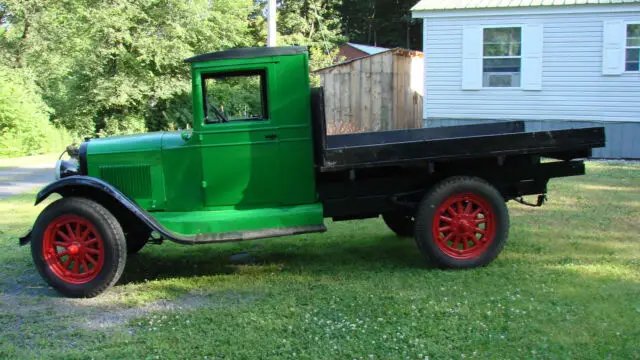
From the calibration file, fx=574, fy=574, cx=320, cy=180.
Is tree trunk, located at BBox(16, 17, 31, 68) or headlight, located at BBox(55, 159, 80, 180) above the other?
tree trunk, located at BBox(16, 17, 31, 68)

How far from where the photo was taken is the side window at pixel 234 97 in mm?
5352

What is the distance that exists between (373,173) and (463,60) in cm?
1108

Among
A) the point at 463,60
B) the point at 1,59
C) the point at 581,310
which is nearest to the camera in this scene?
the point at 581,310

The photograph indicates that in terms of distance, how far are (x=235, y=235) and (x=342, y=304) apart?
A: 3.91ft

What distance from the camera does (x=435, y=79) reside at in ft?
52.6

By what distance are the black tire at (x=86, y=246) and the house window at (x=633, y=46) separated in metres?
13.7

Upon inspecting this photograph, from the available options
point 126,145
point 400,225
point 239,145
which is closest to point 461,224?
point 400,225

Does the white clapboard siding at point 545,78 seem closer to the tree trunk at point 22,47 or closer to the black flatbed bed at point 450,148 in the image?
the black flatbed bed at point 450,148

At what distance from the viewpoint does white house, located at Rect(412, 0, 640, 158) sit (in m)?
14.2

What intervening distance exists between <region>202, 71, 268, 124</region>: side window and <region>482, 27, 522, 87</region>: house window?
37.6 ft

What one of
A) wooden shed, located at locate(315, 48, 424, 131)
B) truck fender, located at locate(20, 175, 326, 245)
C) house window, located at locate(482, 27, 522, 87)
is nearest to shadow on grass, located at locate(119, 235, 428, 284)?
truck fender, located at locate(20, 175, 326, 245)

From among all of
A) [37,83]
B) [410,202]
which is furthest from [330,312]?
[37,83]

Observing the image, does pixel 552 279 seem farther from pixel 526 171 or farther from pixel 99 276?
pixel 99 276

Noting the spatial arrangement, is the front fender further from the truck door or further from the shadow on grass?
the shadow on grass
